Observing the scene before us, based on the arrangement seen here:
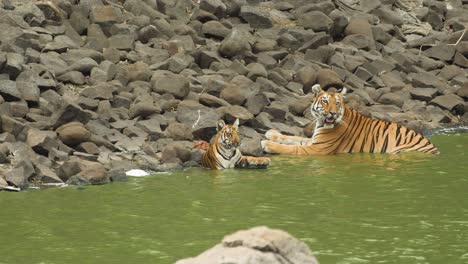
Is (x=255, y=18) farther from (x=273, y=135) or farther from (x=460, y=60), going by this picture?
(x=273, y=135)

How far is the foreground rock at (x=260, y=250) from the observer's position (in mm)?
5840

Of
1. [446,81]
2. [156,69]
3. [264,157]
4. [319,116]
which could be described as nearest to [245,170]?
[264,157]

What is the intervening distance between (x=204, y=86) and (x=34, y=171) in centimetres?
525

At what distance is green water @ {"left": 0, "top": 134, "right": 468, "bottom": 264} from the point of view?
10.7m

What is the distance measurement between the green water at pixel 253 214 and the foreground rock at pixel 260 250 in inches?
164

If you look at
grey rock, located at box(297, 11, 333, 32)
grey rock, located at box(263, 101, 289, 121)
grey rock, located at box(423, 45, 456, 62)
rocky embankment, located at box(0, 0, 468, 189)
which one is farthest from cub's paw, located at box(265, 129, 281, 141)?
grey rock, located at box(423, 45, 456, 62)

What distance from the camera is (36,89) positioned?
1669 centimetres

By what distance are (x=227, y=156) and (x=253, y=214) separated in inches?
125

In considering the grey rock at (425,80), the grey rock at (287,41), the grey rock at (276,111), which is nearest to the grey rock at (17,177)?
the grey rock at (276,111)

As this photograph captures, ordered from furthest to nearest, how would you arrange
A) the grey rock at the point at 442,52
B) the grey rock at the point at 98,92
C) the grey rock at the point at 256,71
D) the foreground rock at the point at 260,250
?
the grey rock at the point at 442,52, the grey rock at the point at 256,71, the grey rock at the point at 98,92, the foreground rock at the point at 260,250

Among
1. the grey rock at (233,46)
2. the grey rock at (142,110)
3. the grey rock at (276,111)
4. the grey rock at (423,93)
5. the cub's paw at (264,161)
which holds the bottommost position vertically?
the cub's paw at (264,161)

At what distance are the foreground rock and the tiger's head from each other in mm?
11543

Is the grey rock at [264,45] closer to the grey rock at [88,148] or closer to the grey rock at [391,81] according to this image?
the grey rock at [391,81]

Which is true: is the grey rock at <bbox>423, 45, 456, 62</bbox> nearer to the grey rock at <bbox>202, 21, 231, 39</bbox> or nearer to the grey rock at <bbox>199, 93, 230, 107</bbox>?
the grey rock at <bbox>202, 21, 231, 39</bbox>
